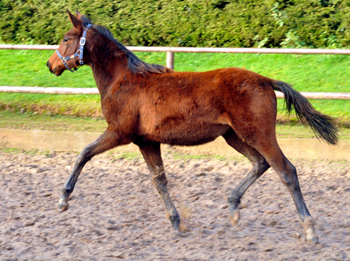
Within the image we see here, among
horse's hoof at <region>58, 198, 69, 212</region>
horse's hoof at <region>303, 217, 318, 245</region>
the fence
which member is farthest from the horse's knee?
the fence

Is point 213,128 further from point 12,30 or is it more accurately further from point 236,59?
point 12,30

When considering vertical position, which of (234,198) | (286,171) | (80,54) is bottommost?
(234,198)

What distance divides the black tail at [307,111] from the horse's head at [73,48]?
69.5 inches

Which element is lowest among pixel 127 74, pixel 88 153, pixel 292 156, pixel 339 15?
pixel 292 156

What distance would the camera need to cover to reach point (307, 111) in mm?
3859

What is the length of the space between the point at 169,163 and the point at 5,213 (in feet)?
6.92

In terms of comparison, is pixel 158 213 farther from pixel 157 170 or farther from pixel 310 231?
pixel 310 231

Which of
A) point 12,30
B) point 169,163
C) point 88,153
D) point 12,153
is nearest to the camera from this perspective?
point 88,153

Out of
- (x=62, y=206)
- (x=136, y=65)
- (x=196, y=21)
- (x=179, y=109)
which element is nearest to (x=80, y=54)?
(x=136, y=65)

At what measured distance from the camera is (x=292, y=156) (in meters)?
5.70

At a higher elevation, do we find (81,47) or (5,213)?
(81,47)

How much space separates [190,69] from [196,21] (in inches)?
48.7

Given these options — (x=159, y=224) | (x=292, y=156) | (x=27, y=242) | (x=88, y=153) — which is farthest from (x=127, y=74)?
(x=292, y=156)

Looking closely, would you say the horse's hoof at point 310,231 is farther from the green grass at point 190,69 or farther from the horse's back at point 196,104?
Result: the green grass at point 190,69
